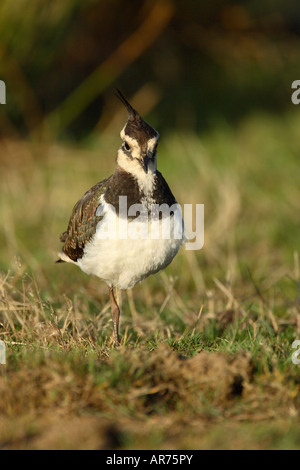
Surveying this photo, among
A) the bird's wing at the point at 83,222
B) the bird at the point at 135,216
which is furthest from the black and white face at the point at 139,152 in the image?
the bird's wing at the point at 83,222

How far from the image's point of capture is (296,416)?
3.33m

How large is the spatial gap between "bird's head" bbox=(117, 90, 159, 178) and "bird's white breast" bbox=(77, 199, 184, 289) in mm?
262

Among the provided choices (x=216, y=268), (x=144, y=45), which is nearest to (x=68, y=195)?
(x=216, y=268)

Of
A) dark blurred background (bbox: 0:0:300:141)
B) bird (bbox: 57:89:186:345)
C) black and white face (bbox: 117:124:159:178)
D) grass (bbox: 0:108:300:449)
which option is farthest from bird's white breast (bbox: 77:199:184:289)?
dark blurred background (bbox: 0:0:300:141)

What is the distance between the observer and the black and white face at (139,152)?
150 inches

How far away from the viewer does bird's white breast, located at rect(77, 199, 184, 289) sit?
12.6ft

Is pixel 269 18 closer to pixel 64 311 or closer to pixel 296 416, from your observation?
pixel 64 311

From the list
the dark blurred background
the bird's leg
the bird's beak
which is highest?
the dark blurred background

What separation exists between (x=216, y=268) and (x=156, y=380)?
3.49 m

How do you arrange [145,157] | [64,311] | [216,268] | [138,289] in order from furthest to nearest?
[216,268], [138,289], [64,311], [145,157]

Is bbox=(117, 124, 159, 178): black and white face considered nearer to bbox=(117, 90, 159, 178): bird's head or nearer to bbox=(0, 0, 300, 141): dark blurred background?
bbox=(117, 90, 159, 178): bird's head

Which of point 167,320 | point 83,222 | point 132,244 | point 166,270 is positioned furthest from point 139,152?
point 166,270

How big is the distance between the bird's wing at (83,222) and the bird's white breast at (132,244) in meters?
0.09

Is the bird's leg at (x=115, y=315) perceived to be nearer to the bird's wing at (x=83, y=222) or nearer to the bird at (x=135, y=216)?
the bird's wing at (x=83, y=222)
